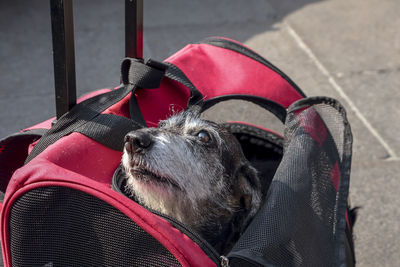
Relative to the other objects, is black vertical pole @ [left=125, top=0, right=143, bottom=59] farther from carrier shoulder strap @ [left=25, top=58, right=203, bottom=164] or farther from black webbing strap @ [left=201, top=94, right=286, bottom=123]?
black webbing strap @ [left=201, top=94, right=286, bottom=123]

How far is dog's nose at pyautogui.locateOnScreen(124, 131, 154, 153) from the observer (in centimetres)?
228

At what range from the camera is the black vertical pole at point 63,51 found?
6.98 feet

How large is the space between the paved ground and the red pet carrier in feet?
1.76

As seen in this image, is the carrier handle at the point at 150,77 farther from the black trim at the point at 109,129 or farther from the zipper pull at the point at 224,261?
the zipper pull at the point at 224,261

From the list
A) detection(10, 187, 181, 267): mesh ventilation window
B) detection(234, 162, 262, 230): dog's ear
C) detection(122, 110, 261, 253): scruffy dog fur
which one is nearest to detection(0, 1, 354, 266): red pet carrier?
detection(10, 187, 181, 267): mesh ventilation window

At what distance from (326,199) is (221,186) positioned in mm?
687

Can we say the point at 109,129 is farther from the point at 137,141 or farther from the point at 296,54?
the point at 296,54

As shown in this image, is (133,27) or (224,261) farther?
(133,27)

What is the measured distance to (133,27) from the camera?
260 cm

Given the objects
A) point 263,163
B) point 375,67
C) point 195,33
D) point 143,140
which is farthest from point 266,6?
point 143,140

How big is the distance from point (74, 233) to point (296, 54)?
472 cm

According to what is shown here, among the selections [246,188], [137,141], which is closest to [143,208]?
[137,141]

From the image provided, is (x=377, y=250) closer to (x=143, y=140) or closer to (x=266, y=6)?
(x=143, y=140)

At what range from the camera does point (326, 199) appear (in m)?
2.46
